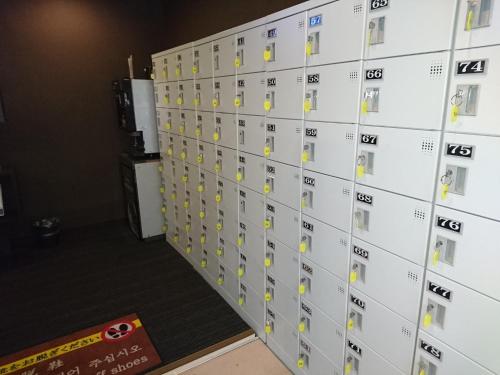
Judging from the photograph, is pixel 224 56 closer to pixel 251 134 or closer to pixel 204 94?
pixel 204 94

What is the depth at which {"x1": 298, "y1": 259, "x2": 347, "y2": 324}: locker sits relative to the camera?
1.79 metres

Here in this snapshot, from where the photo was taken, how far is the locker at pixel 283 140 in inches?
75.5

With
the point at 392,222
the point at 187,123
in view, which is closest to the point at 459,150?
the point at 392,222

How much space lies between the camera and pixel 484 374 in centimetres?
121

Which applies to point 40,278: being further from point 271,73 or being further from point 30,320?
point 271,73

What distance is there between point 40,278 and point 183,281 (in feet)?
4.76

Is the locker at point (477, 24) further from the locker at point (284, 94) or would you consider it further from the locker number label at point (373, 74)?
the locker at point (284, 94)

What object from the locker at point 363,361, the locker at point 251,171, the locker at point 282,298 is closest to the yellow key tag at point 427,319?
the locker at point 363,361

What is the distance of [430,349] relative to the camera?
1380mm

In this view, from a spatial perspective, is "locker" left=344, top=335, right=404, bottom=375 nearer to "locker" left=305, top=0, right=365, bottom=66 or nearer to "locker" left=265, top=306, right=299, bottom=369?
"locker" left=265, top=306, right=299, bottom=369

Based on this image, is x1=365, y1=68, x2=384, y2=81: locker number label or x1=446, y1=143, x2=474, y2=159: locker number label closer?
x1=446, y1=143, x2=474, y2=159: locker number label

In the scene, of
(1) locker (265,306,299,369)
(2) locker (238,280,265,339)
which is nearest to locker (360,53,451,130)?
(1) locker (265,306,299,369)

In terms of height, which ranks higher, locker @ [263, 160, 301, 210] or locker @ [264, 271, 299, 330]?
locker @ [263, 160, 301, 210]

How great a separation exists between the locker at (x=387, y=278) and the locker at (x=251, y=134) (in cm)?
91
